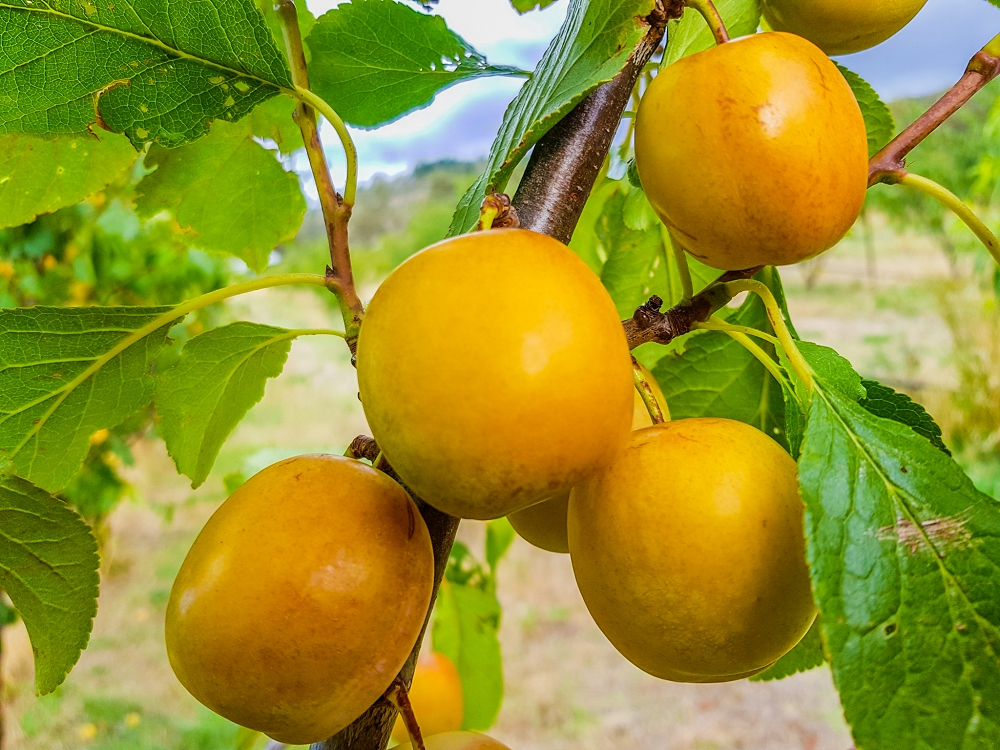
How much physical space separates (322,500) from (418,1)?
0.39 m

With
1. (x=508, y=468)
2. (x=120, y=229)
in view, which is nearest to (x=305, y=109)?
(x=508, y=468)

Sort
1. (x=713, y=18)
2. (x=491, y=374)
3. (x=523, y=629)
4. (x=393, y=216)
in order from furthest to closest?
(x=393, y=216) → (x=523, y=629) → (x=713, y=18) → (x=491, y=374)

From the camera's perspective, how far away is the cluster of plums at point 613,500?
1.00 ft

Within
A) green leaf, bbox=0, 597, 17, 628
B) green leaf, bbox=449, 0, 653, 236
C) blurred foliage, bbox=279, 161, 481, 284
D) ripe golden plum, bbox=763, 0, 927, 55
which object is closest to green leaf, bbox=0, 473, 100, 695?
green leaf, bbox=449, 0, 653, 236

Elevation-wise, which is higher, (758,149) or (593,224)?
(758,149)

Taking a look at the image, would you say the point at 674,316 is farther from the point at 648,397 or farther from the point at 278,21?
the point at 278,21

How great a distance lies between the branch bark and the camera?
419 millimetres

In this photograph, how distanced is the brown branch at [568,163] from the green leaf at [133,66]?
5.9 inches

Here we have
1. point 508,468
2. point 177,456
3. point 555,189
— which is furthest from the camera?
point 177,456

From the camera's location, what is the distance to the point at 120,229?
1764mm

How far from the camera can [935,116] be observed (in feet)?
1.34

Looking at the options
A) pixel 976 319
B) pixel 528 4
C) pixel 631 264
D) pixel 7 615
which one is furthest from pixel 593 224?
pixel 976 319

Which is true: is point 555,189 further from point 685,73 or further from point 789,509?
point 789,509

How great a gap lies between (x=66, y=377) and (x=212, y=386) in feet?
0.28
